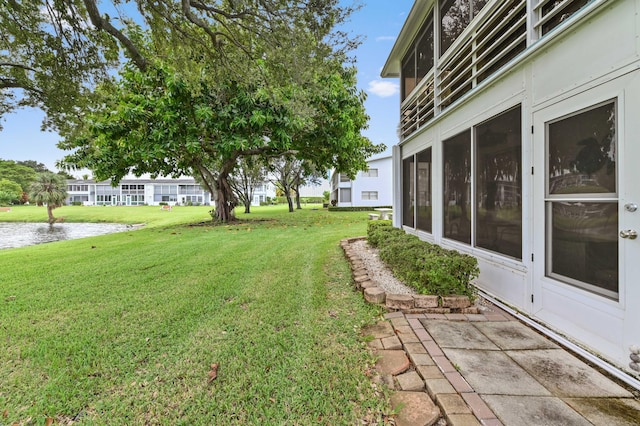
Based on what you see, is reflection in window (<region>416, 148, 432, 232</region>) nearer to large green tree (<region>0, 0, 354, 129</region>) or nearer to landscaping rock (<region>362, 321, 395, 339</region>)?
large green tree (<region>0, 0, 354, 129</region>)

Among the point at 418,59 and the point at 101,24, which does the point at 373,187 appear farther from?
the point at 101,24

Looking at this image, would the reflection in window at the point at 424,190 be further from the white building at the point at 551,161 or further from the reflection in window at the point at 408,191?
the white building at the point at 551,161

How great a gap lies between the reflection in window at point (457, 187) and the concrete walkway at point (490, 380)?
182cm

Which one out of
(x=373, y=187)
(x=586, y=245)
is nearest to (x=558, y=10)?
(x=586, y=245)

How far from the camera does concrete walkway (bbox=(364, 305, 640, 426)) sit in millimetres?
1694

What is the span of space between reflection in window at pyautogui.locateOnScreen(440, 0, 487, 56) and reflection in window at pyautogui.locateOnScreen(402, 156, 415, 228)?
2.50 m

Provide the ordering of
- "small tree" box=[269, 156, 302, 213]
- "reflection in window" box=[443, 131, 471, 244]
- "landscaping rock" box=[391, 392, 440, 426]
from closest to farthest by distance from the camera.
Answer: "landscaping rock" box=[391, 392, 440, 426] < "reflection in window" box=[443, 131, 471, 244] < "small tree" box=[269, 156, 302, 213]

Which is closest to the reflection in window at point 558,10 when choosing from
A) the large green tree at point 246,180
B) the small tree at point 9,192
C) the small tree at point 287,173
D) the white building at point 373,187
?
the small tree at point 287,173

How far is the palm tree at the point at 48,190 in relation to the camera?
2222 cm

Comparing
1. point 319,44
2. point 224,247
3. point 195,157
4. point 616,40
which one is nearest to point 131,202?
point 195,157

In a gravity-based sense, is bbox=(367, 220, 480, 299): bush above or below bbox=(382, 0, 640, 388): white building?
below

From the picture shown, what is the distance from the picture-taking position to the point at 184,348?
102 inches

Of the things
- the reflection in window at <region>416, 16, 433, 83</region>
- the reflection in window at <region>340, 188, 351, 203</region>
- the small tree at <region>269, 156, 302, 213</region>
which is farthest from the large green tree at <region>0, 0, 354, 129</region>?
the reflection in window at <region>340, 188, 351, 203</region>

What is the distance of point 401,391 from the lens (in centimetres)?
196
